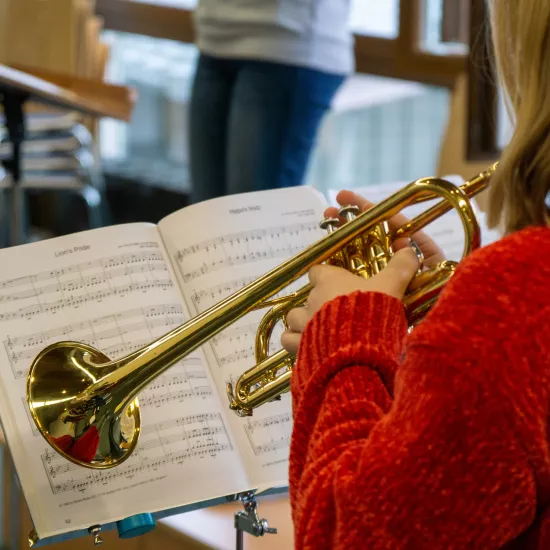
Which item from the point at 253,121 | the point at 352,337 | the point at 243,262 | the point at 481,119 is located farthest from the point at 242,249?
the point at 481,119

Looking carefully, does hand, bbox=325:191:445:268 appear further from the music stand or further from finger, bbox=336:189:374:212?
the music stand

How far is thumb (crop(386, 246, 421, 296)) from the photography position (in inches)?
30.5

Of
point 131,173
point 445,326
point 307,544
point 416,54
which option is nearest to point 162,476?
point 307,544

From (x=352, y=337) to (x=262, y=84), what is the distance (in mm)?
1046

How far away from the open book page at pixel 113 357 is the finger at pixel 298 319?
0.19 m

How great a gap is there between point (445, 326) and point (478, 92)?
5.47 ft

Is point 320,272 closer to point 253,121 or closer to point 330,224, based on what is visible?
point 330,224

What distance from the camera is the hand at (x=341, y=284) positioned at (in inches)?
30.3

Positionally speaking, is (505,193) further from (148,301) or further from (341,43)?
(341,43)

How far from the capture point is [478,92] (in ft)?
7.04

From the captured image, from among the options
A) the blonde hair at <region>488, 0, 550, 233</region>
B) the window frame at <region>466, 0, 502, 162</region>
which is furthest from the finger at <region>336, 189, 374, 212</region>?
the window frame at <region>466, 0, 502, 162</region>

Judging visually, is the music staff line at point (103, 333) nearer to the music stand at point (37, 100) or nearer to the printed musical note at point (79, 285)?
the printed musical note at point (79, 285)

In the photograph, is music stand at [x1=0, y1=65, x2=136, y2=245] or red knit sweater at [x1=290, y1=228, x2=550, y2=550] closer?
red knit sweater at [x1=290, y1=228, x2=550, y2=550]

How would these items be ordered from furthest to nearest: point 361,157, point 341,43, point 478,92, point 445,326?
point 361,157, point 478,92, point 341,43, point 445,326
